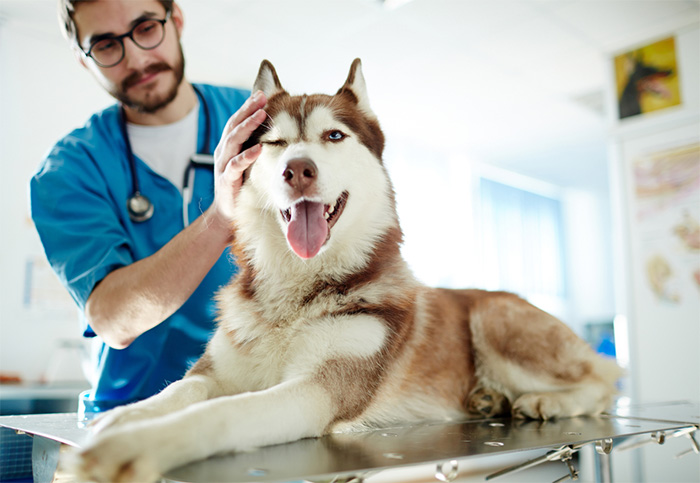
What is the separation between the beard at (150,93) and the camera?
5.06 feet

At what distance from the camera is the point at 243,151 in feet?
3.48

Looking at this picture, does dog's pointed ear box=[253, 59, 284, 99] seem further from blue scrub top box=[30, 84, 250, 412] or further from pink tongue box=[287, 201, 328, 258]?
blue scrub top box=[30, 84, 250, 412]

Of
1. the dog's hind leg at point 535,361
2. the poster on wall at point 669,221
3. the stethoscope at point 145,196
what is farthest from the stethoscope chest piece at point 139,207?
the poster on wall at point 669,221

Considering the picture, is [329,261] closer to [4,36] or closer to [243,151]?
[243,151]

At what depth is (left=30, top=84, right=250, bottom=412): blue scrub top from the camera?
60.2 inches

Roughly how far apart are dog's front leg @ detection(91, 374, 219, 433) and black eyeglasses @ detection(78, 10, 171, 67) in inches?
37.4

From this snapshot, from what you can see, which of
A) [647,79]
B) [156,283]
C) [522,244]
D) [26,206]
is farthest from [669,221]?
[522,244]

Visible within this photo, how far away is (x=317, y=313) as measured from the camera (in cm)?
104

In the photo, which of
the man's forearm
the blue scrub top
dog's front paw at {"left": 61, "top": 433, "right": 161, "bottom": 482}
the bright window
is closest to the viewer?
dog's front paw at {"left": 61, "top": 433, "right": 161, "bottom": 482}

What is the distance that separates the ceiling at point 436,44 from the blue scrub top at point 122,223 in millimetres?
1310

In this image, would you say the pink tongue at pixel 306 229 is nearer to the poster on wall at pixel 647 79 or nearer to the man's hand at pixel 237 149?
the man's hand at pixel 237 149

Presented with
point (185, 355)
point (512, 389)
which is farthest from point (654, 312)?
point (185, 355)

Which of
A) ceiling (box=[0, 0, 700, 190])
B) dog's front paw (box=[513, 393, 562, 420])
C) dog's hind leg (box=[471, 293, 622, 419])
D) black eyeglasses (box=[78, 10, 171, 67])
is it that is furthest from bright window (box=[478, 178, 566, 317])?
black eyeglasses (box=[78, 10, 171, 67])

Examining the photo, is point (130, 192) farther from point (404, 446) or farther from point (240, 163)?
point (404, 446)
